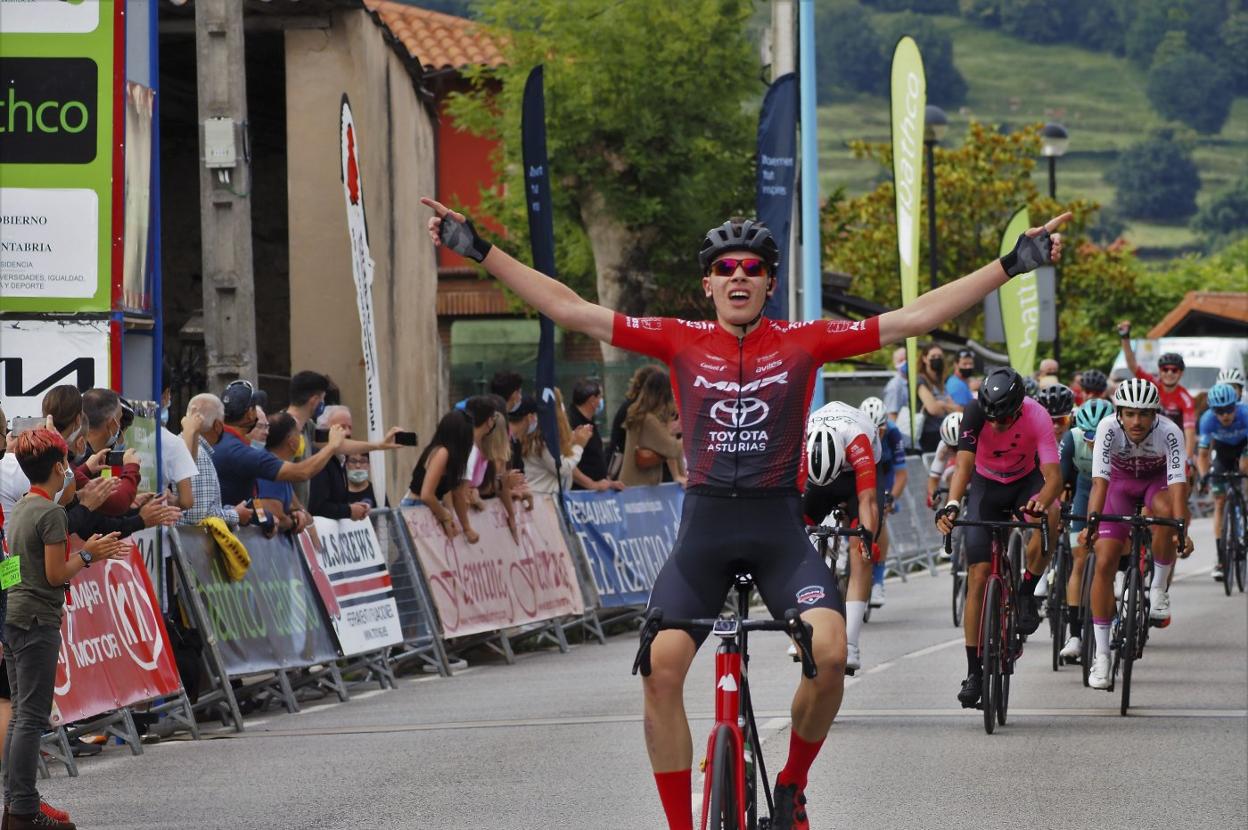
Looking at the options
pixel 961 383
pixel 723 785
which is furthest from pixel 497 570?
pixel 723 785

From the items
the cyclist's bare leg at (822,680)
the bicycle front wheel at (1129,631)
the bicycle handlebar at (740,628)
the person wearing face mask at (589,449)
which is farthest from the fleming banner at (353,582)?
the bicycle handlebar at (740,628)

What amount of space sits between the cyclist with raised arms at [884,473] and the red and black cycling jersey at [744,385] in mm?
7692

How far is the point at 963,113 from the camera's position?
181000 millimetres

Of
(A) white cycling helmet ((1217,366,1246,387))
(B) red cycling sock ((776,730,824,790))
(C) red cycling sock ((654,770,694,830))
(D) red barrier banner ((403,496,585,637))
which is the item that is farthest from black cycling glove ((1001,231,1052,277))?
(A) white cycling helmet ((1217,366,1246,387))

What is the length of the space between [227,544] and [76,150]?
2.43 meters

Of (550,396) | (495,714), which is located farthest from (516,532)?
(495,714)

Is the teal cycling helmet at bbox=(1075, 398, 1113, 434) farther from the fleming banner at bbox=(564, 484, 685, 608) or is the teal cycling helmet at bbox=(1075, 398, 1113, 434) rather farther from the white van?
the white van

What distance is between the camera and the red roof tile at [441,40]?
139 feet

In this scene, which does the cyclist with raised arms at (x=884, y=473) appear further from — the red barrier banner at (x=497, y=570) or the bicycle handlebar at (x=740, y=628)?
the bicycle handlebar at (x=740, y=628)

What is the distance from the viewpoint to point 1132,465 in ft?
43.9

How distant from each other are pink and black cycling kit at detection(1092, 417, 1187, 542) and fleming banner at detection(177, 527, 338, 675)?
16.1 feet

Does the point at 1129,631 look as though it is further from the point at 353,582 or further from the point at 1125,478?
the point at 353,582

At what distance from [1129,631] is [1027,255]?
207 inches

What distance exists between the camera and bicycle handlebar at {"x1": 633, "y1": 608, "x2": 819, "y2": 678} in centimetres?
652
